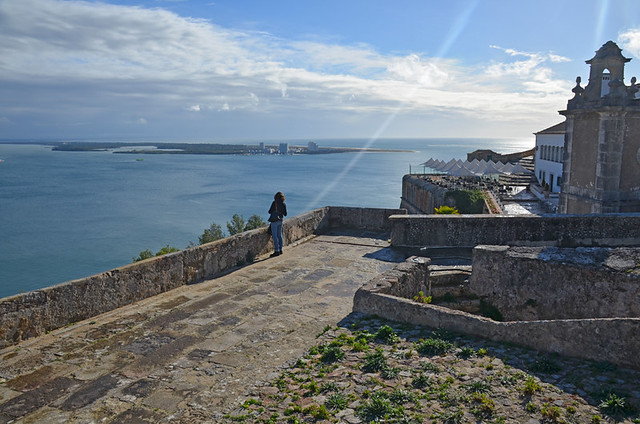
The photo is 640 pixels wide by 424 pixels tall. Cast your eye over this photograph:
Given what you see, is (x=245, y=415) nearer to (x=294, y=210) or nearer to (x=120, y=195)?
(x=294, y=210)

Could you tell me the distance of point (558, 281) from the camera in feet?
22.4

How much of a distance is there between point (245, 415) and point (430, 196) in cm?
3034

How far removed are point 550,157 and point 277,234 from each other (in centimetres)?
3973

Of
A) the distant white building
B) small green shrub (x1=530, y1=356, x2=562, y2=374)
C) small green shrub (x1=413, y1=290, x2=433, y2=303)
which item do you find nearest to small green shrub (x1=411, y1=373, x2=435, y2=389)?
small green shrub (x1=530, y1=356, x2=562, y2=374)

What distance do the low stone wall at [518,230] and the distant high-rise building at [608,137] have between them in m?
9.32

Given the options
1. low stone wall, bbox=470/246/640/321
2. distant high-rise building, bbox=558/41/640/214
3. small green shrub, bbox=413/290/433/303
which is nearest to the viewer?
low stone wall, bbox=470/246/640/321

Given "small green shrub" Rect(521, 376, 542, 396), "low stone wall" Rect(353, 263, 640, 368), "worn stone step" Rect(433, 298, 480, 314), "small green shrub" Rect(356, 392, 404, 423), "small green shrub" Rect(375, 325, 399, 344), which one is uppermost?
"low stone wall" Rect(353, 263, 640, 368)

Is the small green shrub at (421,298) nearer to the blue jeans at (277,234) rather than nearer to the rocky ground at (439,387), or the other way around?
the rocky ground at (439,387)

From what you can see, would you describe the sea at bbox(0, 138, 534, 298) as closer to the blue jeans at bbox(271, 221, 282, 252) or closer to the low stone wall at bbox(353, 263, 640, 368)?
the blue jeans at bbox(271, 221, 282, 252)

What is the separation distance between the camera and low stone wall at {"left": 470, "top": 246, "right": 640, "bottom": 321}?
626 centimetres

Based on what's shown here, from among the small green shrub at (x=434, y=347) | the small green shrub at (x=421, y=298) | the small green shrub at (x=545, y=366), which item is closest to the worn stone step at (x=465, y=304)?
the small green shrub at (x=421, y=298)

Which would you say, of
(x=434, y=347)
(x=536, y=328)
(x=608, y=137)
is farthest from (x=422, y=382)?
(x=608, y=137)

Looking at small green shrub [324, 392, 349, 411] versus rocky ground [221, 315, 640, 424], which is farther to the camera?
small green shrub [324, 392, 349, 411]

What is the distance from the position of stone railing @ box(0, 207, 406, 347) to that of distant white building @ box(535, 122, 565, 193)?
1398 inches
